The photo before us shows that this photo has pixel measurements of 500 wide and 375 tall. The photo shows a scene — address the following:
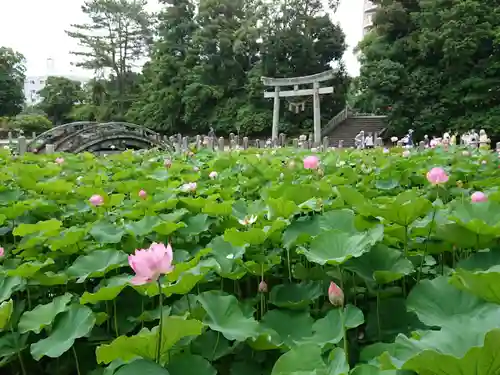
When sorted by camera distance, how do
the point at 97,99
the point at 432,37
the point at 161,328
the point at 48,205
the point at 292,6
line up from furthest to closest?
the point at 97,99, the point at 292,6, the point at 432,37, the point at 48,205, the point at 161,328

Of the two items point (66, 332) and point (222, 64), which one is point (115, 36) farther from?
point (66, 332)

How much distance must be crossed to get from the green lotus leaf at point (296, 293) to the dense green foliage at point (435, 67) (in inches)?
688

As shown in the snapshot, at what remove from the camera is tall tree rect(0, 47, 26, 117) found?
30.8 meters

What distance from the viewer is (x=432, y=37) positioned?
17.3 metres

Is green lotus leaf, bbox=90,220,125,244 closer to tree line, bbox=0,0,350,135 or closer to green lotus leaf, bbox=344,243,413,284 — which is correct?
green lotus leaf, bbox=344,243,413,284

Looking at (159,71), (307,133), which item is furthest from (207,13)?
(307,133)

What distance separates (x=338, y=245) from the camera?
2.93 ft

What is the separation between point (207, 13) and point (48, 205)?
2480 centimetres

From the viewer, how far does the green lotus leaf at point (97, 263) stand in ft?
3.36

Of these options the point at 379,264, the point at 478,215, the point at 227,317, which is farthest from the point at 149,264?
the point at 478,215

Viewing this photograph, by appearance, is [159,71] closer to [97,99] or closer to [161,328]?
[97,99]

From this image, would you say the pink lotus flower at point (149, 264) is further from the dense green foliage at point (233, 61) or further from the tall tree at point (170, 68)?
the tall tree at point (170, 68)

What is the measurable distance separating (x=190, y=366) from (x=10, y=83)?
34936 millimetres

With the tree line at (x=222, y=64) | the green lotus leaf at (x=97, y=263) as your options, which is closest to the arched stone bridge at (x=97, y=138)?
the tree line at (x=222, y=64)
